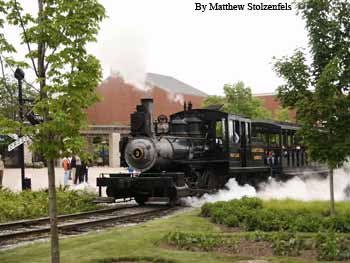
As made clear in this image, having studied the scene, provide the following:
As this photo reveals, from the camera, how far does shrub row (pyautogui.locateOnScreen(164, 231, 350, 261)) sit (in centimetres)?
791

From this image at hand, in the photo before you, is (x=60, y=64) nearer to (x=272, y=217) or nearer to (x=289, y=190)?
(x=272, y=217)

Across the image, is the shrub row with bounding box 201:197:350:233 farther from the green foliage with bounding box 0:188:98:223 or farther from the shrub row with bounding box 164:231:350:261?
the green foliage with bounding box 0:188:98:223

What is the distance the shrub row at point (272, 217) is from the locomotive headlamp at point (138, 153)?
148 inches

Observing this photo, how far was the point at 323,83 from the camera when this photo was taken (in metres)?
10.9

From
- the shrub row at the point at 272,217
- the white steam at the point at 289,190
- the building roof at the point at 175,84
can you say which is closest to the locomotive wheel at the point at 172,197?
the white steam at the point at 289,190

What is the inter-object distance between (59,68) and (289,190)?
17.4 m

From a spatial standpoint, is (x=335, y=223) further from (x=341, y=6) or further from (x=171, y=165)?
(x=171, y=165)

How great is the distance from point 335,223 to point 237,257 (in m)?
3.45

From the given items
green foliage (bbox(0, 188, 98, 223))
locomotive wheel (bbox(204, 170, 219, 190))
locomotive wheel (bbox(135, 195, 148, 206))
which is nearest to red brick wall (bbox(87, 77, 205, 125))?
locomotive wheel (bbox(204, 170, 219, 190))

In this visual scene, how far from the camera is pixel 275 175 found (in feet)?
78.0

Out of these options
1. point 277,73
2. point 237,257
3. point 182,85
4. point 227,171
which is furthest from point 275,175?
point 182,85

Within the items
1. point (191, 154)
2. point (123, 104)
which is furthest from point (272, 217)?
point (123, 104)

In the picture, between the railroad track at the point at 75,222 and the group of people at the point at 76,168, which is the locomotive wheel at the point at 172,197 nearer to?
the railroad track at the point at 75,222

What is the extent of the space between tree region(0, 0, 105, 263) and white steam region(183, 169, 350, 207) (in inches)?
414
